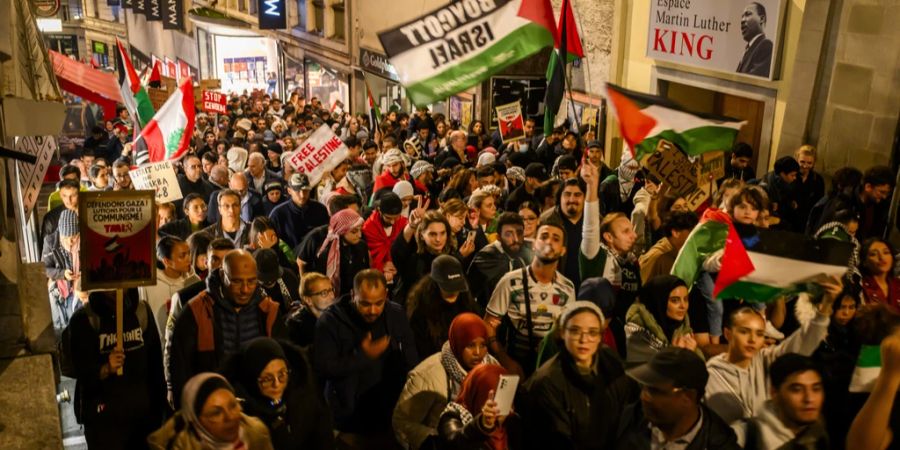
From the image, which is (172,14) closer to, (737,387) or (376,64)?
(376,64)

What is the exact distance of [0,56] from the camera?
18.7 feet

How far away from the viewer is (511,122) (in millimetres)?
13273

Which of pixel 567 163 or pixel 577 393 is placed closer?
pixel 577 393

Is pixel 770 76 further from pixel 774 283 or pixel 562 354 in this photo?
pixel 562 354

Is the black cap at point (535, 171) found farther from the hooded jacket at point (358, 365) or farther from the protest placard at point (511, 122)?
the hooded jacket at point (358, 365)

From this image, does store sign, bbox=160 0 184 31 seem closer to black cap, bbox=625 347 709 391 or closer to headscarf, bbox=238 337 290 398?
headscarf, bbox=238 337 290 398

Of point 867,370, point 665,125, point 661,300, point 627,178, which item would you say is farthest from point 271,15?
point 867,370

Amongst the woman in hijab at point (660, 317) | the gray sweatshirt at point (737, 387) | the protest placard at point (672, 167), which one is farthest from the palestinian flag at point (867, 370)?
the protest placard at point (672, 167)

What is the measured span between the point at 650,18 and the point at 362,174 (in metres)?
6.35

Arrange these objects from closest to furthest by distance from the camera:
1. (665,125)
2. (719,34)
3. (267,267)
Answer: (267,267), (665,125), (719,34)

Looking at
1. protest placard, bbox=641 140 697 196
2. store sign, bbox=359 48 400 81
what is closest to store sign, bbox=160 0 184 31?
store sign, bbox=359 48 400 81

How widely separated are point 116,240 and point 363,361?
Answer: 1.77 m

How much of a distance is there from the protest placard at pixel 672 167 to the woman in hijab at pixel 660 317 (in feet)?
8.54

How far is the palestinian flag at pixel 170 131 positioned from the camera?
1087cm
